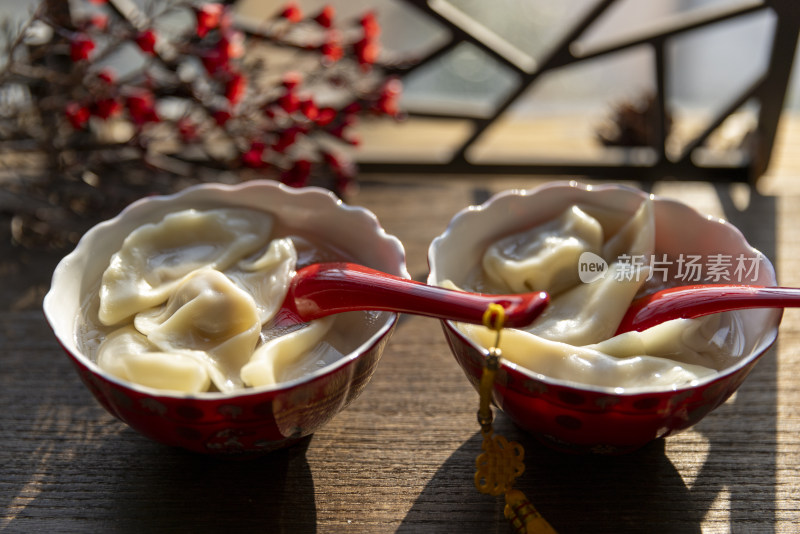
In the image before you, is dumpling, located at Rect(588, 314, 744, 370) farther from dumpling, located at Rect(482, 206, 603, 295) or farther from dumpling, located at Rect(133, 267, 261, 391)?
dumpling, located at Rect(133, 267, 261, 391)

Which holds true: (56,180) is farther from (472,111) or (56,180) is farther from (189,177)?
(472,111)

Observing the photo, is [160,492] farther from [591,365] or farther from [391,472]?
[591,365]

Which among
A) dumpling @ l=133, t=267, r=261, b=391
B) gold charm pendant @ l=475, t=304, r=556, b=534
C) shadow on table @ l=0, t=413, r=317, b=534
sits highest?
dumpling @ l=133, t=267, r=261, b=391

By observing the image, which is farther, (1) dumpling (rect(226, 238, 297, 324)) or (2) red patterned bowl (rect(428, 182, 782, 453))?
(1) dumpling (rect(226, 238, 297, 324))

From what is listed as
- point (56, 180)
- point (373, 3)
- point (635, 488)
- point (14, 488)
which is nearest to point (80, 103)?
point (56, 180)

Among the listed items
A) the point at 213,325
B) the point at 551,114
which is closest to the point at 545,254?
the point at 213,325

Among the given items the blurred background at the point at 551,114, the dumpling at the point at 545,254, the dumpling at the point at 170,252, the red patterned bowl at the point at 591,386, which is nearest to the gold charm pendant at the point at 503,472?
the red patterned bowl at the point at 591,386

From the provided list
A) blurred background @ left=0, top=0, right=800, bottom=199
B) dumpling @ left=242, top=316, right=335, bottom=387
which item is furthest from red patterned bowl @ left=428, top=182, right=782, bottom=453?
A: blurred background @ left=0, top=0, right=800, bottom=199
